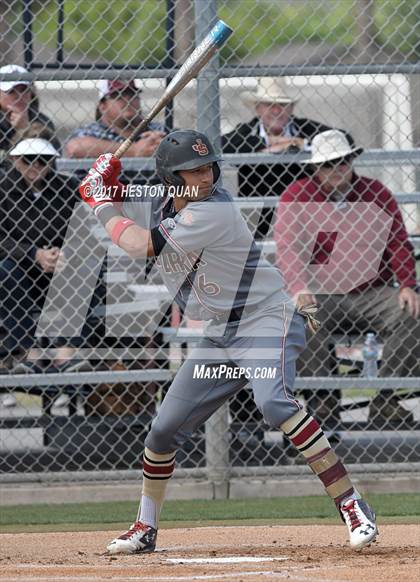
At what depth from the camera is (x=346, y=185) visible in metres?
6.87

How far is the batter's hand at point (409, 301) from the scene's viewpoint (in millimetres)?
6699

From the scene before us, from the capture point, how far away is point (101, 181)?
16.1ft

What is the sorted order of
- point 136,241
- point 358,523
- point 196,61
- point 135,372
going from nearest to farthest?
1. point 358,523
2. point 136,241
3. point 196,61
4. point 135,372

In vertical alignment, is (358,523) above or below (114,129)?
below

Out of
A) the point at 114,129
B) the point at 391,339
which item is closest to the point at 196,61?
the point at 114,129

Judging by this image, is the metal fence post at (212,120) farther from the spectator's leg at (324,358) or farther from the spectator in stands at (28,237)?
the spectator in stands at (28,237)

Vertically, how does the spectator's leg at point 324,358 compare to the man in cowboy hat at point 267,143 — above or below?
below

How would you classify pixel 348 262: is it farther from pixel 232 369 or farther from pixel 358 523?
pixel 358 523

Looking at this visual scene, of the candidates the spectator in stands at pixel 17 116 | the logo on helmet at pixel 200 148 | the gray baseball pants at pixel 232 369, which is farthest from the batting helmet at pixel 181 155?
the spectator in stands at pixel 17 116

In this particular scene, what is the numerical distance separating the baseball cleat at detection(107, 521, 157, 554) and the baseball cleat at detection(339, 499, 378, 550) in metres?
0.86

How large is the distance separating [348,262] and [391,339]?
0.54 meters

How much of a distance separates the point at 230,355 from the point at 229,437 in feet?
6.43

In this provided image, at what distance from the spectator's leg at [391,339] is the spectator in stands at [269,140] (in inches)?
34.8

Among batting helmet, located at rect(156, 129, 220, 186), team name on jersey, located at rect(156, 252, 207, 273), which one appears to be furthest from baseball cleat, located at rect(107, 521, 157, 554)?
batting helmet, located at rect(156, 129, 220, 186)
